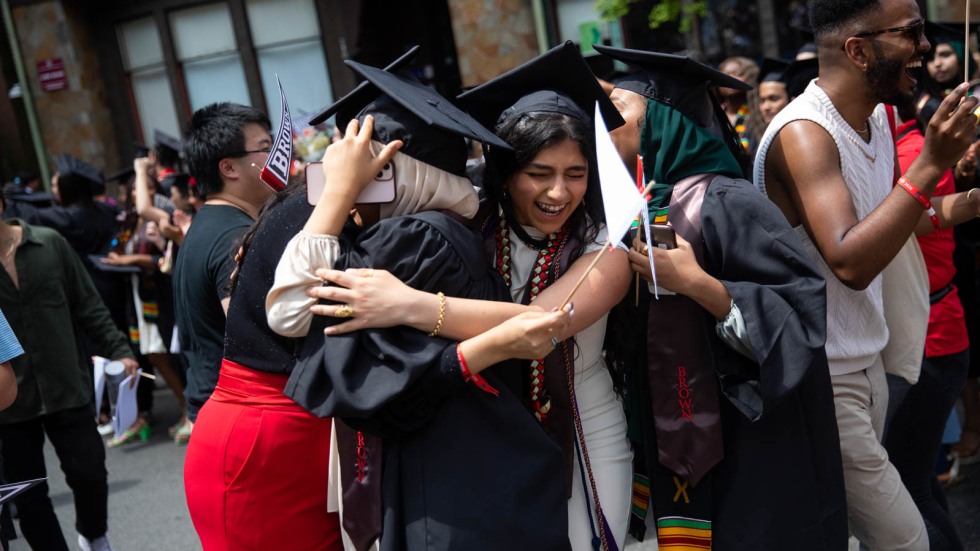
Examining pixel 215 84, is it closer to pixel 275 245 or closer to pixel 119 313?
pixel 119 313

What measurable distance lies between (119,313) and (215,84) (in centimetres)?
589

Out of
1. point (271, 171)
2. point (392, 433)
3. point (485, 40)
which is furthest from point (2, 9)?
point (392, 433)

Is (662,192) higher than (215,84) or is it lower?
lower

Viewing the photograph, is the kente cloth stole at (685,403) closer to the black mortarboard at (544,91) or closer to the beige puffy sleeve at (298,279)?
Result: the black mortarboard at (544,91)

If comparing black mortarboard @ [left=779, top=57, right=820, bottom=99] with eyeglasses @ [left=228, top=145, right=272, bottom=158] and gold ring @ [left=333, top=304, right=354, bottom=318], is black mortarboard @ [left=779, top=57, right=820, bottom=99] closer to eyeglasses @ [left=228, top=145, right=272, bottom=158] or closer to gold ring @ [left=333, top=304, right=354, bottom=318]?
eyeglasses @ [left=228, top=145, right=272, bottom=158]

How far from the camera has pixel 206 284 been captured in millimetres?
3260

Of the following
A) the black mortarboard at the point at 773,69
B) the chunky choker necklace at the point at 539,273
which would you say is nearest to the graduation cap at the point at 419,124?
the chunky choker necklace at the point at 539,273

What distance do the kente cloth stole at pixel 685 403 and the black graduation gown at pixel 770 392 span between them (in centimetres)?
3

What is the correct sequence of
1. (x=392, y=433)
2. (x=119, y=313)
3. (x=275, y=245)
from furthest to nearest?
(x=119, y=313)
(x=275, y=245)
(x=392, y=433)

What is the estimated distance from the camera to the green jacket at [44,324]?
405cm

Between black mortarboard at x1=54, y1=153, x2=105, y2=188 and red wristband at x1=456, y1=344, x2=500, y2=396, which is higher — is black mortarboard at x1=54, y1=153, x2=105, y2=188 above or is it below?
above

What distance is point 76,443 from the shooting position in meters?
4.16

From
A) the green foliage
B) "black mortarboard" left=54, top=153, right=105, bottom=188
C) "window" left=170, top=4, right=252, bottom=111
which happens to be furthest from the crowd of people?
"window" left=170, top=4, right=252, bottom=111

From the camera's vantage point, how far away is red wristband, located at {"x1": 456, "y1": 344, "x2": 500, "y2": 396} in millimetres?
2074
